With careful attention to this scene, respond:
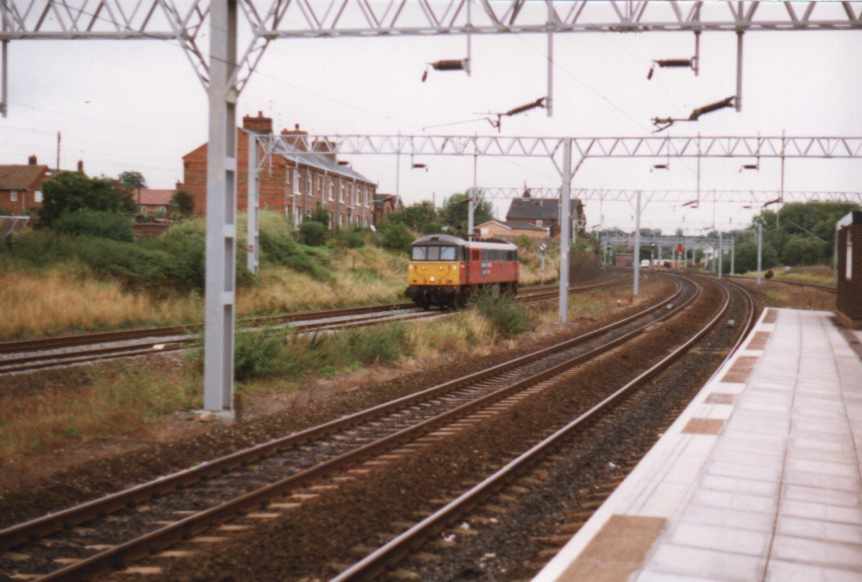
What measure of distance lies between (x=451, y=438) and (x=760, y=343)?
1570cm

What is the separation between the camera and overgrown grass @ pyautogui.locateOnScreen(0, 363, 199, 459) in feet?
35.0

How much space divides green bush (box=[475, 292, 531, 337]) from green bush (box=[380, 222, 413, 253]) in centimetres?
2684

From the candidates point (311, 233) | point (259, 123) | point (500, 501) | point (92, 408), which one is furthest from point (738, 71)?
point (259, 123)

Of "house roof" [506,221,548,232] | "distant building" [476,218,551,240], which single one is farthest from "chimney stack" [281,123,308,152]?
"house roof" [506,221,548,232]

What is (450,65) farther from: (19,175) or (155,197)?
(155,197)

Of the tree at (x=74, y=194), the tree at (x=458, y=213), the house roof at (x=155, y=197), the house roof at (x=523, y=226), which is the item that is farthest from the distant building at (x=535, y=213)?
the tree at (x=74, y=194)

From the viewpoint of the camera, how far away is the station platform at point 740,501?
651 cm

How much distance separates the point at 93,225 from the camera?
101 ft

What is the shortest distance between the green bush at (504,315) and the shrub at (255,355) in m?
11.1

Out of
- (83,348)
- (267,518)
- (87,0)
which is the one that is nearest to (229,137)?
(87,0)

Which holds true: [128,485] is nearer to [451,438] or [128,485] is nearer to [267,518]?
[267,518]

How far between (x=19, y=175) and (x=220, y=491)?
68.9 metres

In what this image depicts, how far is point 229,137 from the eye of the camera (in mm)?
12633

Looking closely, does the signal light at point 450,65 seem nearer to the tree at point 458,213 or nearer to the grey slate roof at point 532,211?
the tree at point 458,213
